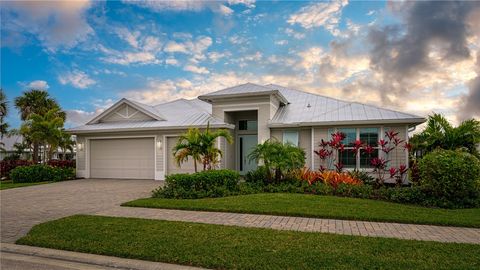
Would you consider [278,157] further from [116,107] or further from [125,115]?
[116,107]

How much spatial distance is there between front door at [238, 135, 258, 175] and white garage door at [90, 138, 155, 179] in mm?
5065

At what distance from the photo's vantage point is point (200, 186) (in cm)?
1010

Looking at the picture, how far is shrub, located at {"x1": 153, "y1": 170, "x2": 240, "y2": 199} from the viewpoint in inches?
380

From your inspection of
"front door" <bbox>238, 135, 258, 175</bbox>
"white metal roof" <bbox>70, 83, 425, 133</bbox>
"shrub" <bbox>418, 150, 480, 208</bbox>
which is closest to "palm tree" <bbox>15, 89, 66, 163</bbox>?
"white metal roof" <bbox>70, 83, 425, 133</bbox>

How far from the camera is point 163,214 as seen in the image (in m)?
7.27

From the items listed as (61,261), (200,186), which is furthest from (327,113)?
(61,261)

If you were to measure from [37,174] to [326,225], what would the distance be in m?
16.9

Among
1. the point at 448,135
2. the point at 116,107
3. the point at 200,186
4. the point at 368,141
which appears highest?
the point at 116,107

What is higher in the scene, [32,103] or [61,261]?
[32,103]

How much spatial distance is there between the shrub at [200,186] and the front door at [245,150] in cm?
590

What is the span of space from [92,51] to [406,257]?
14760 mm

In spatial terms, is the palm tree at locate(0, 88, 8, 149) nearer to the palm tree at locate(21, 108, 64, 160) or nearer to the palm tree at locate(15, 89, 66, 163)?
the palm tree at locate(15, 89, 66, 163)

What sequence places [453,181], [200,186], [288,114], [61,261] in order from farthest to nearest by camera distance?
[288,114]
[200,186]
[453,181]
[61,261]

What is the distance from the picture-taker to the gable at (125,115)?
56.3 ft
